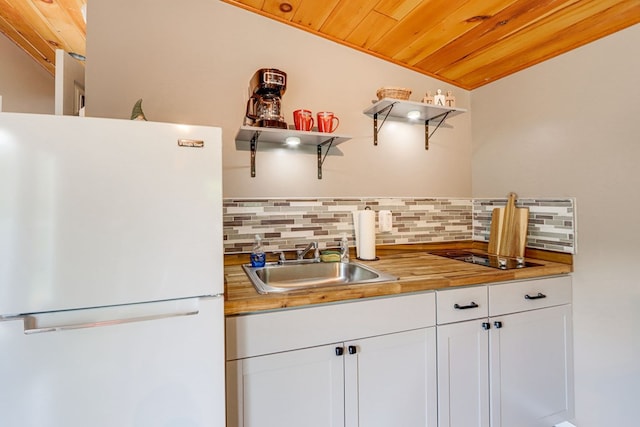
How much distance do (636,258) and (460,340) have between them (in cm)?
90

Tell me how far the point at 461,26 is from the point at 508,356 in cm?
165

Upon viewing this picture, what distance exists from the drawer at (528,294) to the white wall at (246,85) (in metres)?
0.81

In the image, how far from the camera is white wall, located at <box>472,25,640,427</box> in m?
1.42

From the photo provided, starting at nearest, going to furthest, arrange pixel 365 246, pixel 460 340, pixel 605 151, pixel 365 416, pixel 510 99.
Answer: pixel 365 416 → pixel 460 340 → pixel 605 151 → pixel 365 246 → pixel 510 99

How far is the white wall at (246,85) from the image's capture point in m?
1.49

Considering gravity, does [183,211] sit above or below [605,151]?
below

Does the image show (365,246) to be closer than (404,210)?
Yes

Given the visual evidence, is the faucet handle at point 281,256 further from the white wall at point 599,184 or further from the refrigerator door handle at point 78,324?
the white wall at point 599,184

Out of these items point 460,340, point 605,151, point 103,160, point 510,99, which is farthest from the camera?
point 510,99

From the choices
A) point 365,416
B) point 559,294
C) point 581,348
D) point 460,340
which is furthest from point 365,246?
point 581,348

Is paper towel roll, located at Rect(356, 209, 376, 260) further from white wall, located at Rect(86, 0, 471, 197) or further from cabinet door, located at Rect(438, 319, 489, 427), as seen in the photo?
cabinet door, located at Rect(438, 319, 489, 427)

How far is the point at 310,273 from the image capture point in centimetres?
169

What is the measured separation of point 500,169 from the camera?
Result: 2.02m

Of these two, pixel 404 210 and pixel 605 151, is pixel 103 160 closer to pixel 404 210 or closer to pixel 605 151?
pixel 404 210
